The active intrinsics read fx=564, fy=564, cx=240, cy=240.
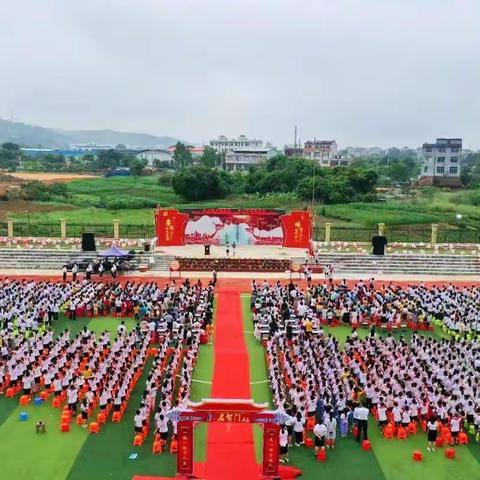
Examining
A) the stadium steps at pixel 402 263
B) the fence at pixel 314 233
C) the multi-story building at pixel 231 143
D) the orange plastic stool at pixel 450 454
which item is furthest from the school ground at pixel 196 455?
the multi-story building at pixel 231 143

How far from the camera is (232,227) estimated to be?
A: 33.5 m

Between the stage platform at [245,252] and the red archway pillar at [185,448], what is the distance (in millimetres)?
20616

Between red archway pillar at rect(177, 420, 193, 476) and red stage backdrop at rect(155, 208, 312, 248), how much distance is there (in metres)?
23.2

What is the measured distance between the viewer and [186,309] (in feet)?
67.9

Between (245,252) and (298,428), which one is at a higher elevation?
(245,252)

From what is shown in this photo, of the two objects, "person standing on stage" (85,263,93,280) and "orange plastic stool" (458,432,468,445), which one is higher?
"person standing on stage" (85,263,93,280)

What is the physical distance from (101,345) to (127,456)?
537 centimetres

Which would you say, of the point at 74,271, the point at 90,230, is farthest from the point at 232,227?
the point at 90,230

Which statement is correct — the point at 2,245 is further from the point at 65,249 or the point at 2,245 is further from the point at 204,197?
the point at 204,197

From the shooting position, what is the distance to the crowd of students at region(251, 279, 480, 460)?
42.0ft

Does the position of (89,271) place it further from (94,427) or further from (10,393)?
(94,427)

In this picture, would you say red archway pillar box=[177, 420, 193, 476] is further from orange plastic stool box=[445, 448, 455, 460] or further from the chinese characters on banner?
orange plastic stool box=[445, 448, 455, 460]

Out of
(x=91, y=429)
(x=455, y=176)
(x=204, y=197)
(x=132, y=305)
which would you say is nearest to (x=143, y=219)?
(x=204, y=197)

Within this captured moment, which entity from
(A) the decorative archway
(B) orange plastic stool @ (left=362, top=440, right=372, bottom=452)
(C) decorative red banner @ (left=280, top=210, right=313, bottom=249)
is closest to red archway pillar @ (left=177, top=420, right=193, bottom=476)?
(A) the decorative archway
